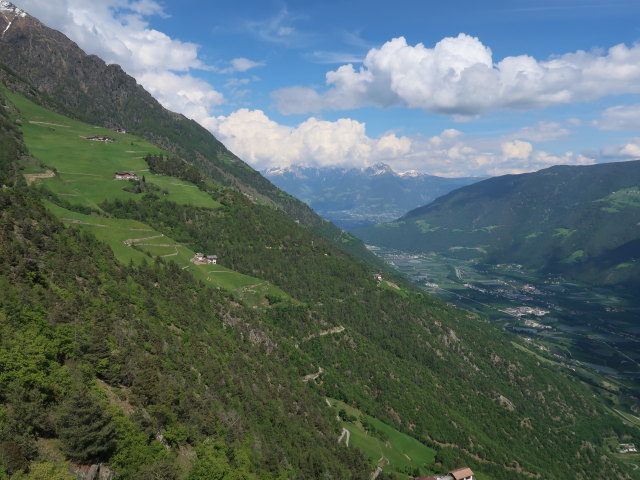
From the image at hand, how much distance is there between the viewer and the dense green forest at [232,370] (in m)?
35.1

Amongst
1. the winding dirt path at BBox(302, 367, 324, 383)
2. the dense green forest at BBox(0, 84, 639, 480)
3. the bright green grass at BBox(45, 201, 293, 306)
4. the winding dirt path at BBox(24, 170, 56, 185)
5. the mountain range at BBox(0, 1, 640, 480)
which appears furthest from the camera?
the winding dirt path at BBox(24, 170, 56, 185)

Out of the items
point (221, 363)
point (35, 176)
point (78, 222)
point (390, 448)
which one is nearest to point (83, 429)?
point (221, 363)

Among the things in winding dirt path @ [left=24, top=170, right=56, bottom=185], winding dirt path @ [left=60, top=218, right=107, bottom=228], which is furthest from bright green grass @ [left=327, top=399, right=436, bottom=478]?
winding dirt path @ [left=24, top=170, right=56, bottom=185]

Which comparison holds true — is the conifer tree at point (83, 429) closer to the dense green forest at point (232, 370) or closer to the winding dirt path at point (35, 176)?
the dense green forest at point (232, 370)

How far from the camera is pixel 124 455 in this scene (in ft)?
111

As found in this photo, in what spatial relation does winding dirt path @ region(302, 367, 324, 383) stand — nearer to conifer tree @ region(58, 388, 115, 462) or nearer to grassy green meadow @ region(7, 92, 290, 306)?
grassy green meadow @ region(7, 92, 290, 306)

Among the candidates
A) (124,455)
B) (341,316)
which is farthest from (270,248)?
(124,455)

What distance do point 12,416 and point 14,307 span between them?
1633 cm

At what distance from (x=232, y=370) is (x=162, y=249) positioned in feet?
212

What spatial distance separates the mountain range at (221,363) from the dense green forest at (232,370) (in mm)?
308

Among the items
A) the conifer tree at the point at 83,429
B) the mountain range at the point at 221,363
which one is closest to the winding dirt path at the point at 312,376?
the mountain range at the point at 221,363

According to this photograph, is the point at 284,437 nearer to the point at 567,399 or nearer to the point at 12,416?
the point at 12,416

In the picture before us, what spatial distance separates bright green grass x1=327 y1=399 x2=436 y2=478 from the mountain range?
757 millimetres

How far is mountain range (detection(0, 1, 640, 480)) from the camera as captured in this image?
35.7 metres
